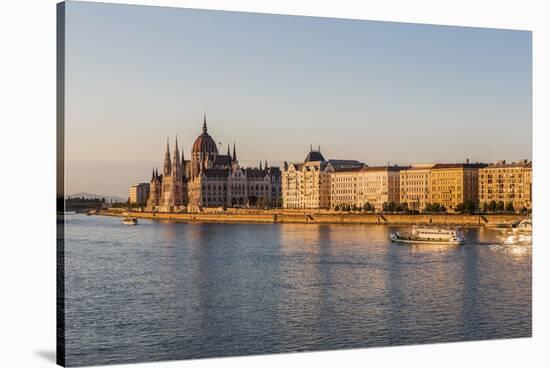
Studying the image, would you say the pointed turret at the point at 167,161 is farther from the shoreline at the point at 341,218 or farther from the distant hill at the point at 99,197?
the shoreline at the point at 341,218

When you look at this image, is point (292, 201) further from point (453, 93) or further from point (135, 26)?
point (135, 26)

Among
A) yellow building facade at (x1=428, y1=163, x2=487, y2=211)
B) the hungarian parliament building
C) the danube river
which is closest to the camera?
the danube river

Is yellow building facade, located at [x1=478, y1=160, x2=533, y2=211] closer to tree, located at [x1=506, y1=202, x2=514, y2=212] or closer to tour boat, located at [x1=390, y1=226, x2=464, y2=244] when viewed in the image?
tree, located at [x1=506, y1=202, x2=514, y2=212]

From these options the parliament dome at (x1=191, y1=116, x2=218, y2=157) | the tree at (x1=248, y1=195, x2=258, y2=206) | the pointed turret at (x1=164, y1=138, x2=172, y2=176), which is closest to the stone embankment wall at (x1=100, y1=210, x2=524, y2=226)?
the tree at (x1=248, y1=195, x2=258, y2=206)

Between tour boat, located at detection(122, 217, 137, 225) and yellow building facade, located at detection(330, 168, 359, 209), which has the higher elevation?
yellow building facade, located at detection(330, 168, 359, 209)

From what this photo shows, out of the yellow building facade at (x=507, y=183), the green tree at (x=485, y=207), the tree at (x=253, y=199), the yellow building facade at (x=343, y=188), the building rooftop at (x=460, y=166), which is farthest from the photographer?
the tree at (x=253, y=199)

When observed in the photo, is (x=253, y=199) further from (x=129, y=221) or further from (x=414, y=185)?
(x=129, y=221)

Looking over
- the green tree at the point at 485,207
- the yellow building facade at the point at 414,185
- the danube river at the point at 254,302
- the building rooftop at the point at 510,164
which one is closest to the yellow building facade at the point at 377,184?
the yellow building facade at the point at 414,185
